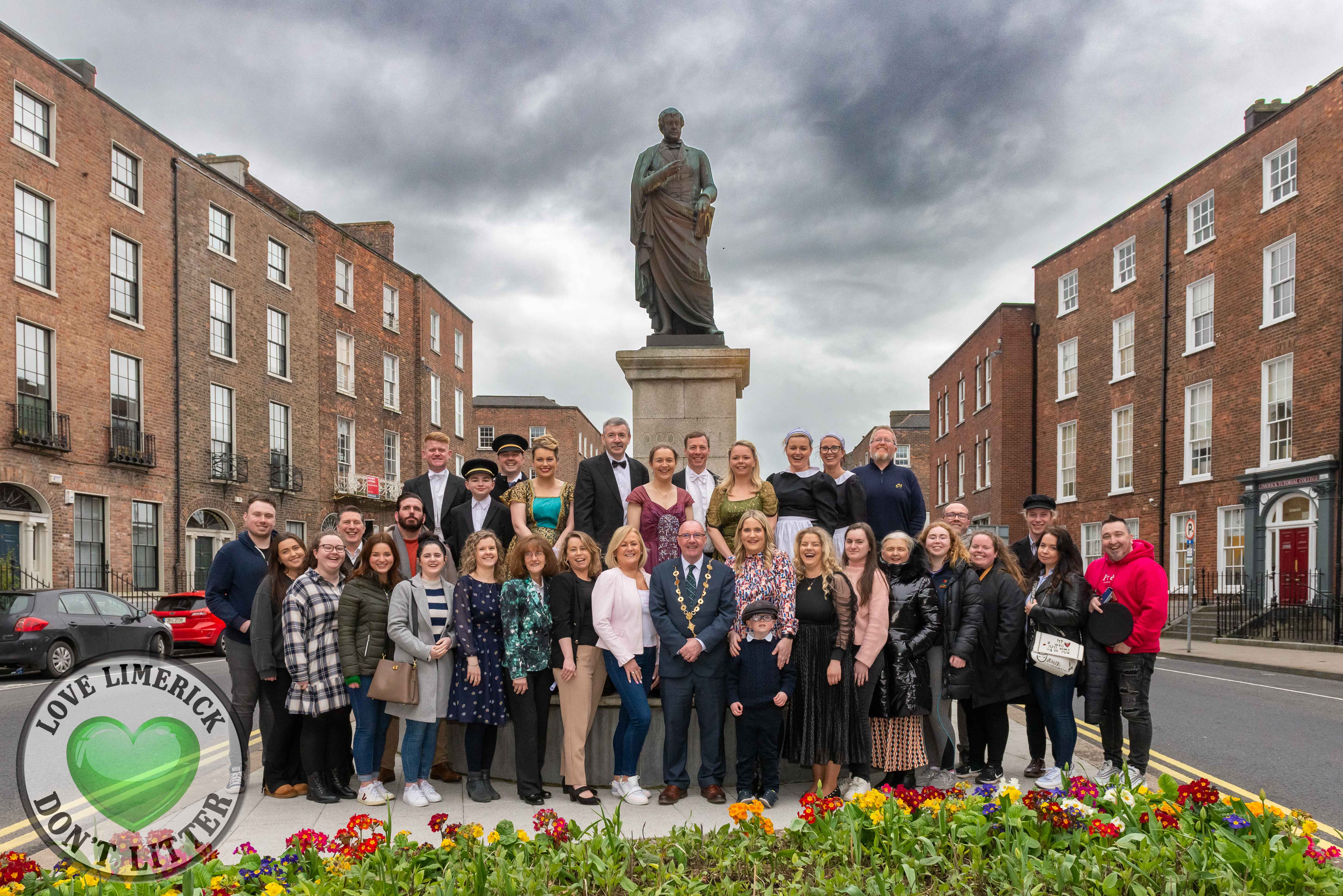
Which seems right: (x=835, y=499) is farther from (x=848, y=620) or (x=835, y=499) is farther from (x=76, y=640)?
(x=76, y=640)

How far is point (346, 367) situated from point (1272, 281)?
1152 inches

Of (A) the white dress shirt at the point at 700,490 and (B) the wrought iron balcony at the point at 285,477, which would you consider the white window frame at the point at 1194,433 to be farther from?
(B) the wrought iron balcony at the point at 285,477

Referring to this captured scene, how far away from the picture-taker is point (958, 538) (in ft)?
21.3

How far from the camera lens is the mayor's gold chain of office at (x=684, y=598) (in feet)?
18.8

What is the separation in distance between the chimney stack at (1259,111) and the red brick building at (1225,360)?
0.05 metres

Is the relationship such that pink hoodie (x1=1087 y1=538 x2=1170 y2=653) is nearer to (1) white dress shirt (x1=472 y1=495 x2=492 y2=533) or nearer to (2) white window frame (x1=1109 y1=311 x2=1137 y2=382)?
(1) white dress shirt (x1=472 y1=495 x2=492 y2=533)

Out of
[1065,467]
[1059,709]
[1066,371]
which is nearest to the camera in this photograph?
[1059,709]

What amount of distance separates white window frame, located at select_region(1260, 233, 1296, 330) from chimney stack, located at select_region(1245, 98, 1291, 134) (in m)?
4.31

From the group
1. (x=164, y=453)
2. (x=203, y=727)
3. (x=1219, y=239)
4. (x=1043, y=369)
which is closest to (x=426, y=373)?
(x=164, y=453)

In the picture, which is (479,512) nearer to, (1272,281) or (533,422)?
(1272,281)

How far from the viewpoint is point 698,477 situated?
709 cm

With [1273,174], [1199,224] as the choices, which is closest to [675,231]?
[1273,174]

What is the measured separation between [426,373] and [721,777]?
3494cm

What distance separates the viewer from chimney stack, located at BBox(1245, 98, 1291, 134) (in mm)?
24266
